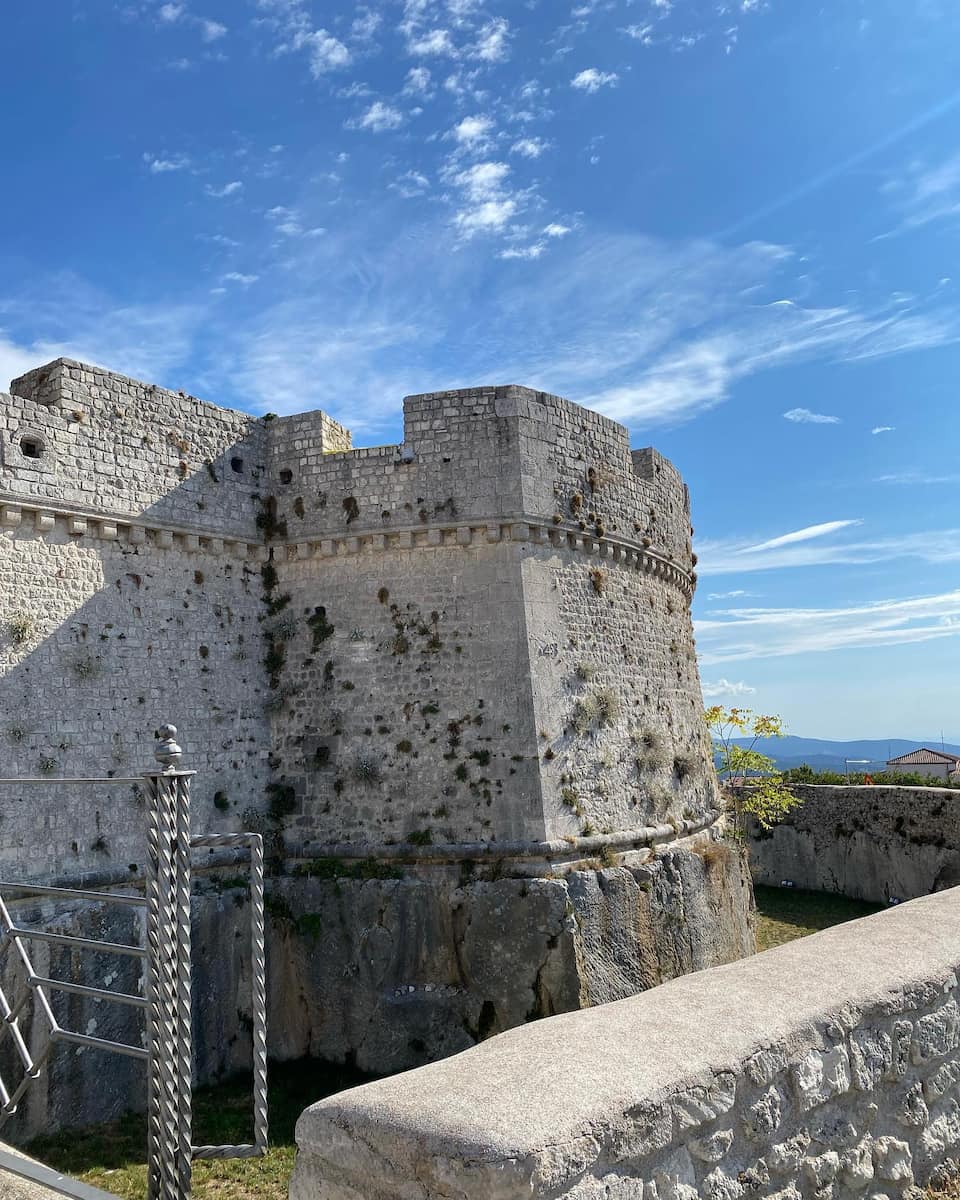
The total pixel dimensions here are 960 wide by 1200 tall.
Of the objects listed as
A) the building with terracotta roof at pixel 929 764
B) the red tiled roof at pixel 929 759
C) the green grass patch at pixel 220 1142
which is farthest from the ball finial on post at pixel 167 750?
the red tiled roof at pixel 929 759

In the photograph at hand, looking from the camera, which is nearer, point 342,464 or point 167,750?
point 167,750

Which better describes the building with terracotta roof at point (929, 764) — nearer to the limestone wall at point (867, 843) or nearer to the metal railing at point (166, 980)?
the limestone wall at point (867, 843)

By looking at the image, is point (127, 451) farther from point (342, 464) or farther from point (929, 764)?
point (929, 764)

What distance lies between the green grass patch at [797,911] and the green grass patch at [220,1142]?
1082 cm

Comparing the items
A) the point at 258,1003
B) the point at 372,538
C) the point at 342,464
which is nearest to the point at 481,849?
the point at 372,538

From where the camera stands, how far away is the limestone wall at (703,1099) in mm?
2756

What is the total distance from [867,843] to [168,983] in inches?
938

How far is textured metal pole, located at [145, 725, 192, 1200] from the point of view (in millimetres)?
4363

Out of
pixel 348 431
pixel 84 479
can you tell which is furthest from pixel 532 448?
pixel 84 479

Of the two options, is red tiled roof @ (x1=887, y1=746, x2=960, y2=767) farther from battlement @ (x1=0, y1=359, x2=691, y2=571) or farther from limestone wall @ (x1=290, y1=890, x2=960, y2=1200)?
limestone wall @ (x1=290, y1=890, x2=960, y2=1200)

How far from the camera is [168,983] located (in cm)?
454

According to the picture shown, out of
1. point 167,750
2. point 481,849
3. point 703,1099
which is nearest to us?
point 703,1099

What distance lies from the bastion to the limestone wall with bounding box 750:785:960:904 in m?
11.1

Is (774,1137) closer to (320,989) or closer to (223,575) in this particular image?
(320,989)
